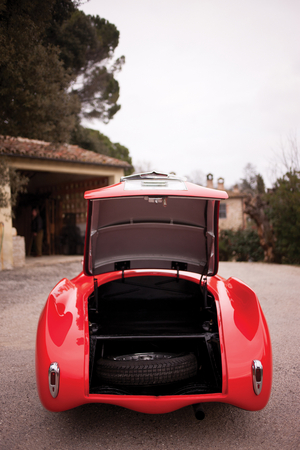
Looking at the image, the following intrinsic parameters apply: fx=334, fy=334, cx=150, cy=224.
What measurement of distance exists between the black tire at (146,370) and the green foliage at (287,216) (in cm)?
1019

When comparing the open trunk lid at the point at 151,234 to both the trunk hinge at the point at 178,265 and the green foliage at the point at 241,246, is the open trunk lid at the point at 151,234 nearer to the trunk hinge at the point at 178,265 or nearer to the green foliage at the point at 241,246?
the trunk hinge at the point at 178,265

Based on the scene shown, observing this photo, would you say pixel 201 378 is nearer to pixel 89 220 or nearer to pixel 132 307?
pixel 132 307

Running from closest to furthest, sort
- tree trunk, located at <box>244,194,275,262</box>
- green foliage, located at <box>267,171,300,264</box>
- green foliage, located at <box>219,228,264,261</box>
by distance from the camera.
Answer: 1. green foliage, located at <box>267,171,300,264</box>
2. tree trunk, located at <box>244,194,275,262</box>
3. green foliage, located at <box>219,228,264,261</box>

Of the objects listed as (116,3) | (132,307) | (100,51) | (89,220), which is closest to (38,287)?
(132,307)

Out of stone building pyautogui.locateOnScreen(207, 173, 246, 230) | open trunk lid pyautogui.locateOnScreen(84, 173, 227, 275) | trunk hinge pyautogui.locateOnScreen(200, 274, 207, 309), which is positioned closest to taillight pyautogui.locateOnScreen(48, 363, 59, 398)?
open trunk lid pyautogui.locateOnScreen(84, 173, 227, 275)

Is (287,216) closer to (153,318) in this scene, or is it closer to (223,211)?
(153,318)

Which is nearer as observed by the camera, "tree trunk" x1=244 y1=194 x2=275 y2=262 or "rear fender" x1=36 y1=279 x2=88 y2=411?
"rear fender" x1=36 y1=279 x2=88 y2=411

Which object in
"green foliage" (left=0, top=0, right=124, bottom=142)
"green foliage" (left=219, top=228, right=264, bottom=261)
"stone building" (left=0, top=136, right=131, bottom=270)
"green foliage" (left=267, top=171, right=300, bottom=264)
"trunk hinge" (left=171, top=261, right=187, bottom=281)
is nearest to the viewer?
"trunk hinge" (left=171, top=261, right=187, bottom=281)

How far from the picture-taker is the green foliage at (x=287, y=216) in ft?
37.7

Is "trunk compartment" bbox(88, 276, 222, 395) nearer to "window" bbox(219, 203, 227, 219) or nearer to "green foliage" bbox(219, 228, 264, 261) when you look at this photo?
→ "green foliage" bbox(219, 228, 264, 261)

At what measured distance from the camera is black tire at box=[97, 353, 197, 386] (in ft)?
6.89

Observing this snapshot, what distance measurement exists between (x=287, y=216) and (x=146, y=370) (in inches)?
426

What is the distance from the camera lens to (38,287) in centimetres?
799

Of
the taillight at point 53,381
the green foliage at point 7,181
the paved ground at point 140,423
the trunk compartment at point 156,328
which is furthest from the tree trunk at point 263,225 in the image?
the taillight at point 53,381
